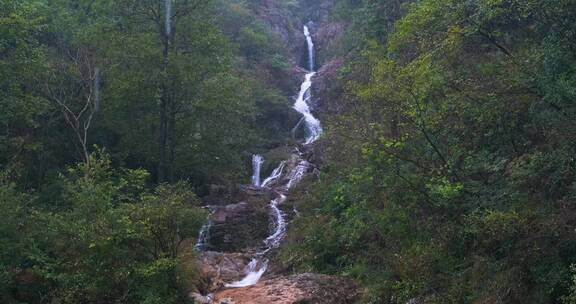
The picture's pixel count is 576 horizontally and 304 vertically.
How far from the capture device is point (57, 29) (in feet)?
73.3

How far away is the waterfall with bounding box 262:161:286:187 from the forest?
3037 millimetres

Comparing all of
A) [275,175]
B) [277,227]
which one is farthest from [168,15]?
[275,175]

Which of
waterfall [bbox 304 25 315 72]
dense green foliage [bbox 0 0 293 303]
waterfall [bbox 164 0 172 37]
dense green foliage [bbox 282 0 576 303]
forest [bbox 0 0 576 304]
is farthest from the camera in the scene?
waterfall [bbox 304 25 315 72]

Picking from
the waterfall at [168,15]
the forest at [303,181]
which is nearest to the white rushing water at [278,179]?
the forest at [303,181]

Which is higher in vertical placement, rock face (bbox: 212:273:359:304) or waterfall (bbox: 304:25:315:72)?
waterfall (bbox: 304:25:315:72)

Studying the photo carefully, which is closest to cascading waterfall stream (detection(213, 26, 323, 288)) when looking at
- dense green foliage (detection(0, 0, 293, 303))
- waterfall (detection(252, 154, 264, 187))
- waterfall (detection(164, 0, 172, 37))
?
waterfall (detection(252, 154, 264, 187))

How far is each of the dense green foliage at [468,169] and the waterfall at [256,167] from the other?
480 inches

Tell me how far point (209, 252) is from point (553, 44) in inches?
515

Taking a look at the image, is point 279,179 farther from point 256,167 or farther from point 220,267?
point 220,267

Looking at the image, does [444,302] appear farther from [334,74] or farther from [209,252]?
[334,74]

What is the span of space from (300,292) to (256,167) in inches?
683

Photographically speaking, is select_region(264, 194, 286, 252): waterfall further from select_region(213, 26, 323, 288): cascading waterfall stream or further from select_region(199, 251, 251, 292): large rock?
select_region(199, 251, 251, 292): large rock

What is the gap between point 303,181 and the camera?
25953mm

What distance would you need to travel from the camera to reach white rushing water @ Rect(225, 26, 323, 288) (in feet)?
59.9
